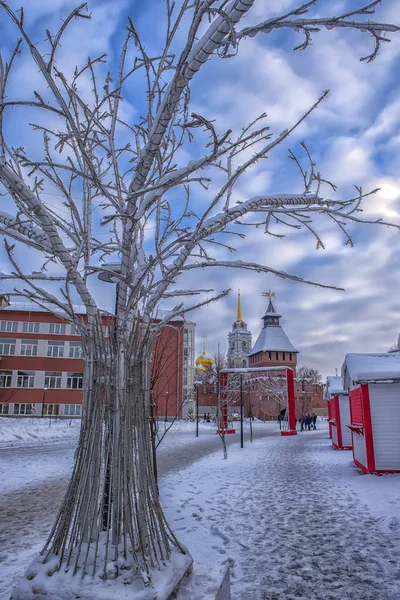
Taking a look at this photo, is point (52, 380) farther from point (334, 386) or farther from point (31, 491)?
point (31, 491)

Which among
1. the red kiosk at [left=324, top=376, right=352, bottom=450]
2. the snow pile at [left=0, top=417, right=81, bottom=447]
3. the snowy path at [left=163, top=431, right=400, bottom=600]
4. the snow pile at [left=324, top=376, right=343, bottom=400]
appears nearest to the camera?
the snowy path at [left=163, top=431, right=400, bottom=600]

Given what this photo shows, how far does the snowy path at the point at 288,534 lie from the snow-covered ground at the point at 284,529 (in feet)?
0.03

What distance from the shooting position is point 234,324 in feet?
293

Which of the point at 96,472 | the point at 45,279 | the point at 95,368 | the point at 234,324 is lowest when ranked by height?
the point at 96,472

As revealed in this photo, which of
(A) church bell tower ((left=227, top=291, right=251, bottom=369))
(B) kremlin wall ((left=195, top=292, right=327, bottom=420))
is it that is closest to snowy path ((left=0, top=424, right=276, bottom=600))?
(B) kremlin wall ((left=195, top=292, right=327, bottom=420))

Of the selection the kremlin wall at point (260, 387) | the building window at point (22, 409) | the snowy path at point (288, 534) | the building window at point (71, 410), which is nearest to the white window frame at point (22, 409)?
the building window at point (22, 409)

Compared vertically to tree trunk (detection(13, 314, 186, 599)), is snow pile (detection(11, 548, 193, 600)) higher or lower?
lower

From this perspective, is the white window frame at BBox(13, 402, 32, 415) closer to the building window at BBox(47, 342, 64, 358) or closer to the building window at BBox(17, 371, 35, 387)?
the building window at BBox(17, 371, 35, 387)

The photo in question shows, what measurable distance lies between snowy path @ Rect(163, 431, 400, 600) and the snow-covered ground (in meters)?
0.01

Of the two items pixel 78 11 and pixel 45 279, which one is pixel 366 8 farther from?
pixel 45 279

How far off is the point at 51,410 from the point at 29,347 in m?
6.05

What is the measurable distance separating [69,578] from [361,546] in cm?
380

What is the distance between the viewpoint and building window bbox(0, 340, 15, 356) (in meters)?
40.1

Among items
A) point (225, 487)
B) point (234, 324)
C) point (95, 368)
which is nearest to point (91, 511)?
point (95, 368)
